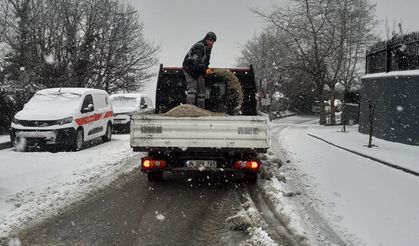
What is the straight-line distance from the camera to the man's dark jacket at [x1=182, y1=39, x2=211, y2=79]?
30.1 ft

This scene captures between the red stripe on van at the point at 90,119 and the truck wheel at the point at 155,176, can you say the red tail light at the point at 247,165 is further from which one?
the red stripe on van at the point at 90,119

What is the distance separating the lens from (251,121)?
291 inches

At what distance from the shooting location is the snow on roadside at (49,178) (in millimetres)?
6380

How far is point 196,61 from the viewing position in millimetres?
9156

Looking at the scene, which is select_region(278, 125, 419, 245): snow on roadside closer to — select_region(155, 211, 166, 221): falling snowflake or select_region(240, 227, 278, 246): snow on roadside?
select_region(240, 227, 278, 246): snow on roadside

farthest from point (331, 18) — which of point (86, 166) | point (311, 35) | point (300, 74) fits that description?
point (86, 166)

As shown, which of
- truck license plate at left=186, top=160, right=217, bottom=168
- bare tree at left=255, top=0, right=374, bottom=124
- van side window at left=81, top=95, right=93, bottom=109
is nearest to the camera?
truck license plate at left=186, top=160, right=217, bottom=168

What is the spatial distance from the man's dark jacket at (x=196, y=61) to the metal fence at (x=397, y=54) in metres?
8.45

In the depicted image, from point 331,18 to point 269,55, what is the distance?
20.8m

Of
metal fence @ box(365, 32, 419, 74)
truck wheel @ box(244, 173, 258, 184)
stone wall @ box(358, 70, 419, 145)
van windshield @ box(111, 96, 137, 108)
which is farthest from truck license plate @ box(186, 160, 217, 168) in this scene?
van windshield @ box(111, 96, 137, 108)

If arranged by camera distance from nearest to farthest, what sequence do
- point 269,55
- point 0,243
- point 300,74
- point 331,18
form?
point 0,243
point 331,18
point 300,74
point 269,55

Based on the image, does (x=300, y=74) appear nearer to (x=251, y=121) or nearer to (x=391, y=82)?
(x=391, y=82)

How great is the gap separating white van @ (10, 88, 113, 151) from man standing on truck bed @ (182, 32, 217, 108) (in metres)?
5.24

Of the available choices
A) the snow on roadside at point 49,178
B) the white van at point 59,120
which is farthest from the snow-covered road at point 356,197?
the white van at point 59,120
